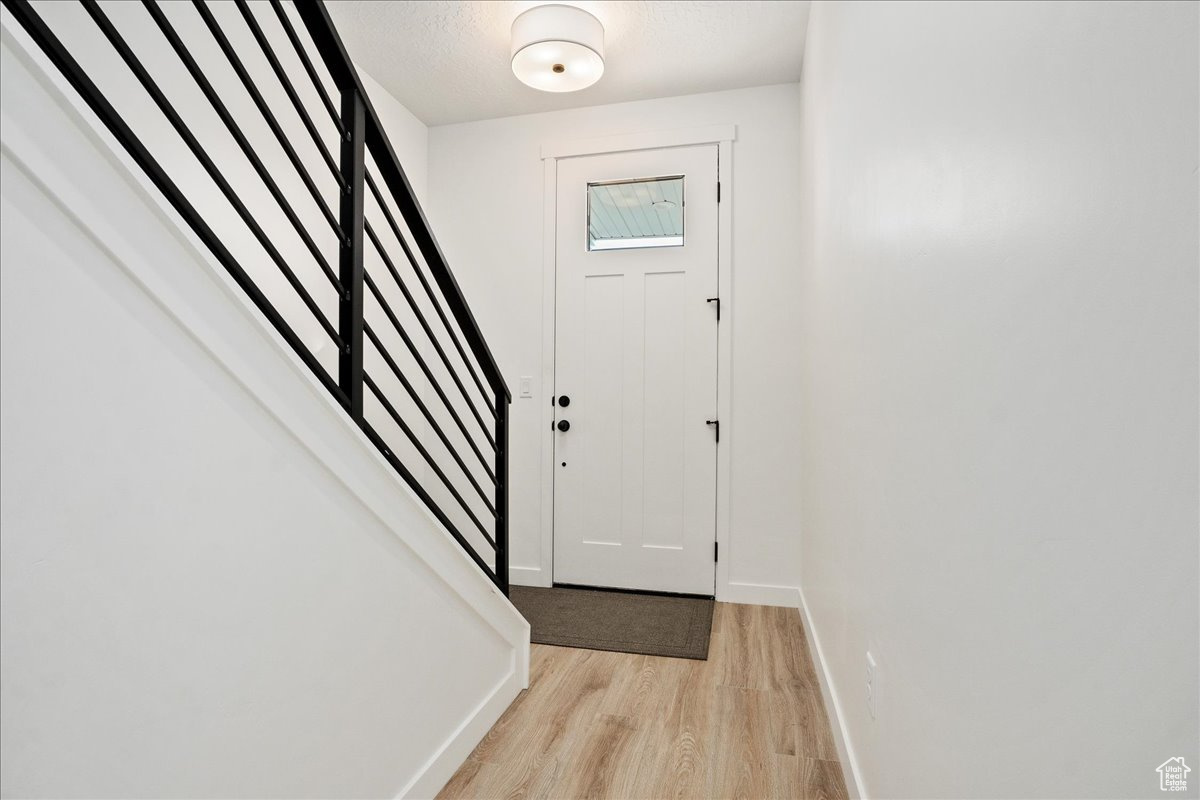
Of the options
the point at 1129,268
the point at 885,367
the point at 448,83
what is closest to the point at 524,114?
the point at 448,83

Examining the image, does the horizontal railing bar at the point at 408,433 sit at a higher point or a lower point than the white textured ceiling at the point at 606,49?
lower

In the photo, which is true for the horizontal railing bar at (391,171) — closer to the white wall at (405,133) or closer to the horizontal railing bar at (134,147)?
the horizontal railing bar at (134,147)

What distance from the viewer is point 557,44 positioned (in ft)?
8.67

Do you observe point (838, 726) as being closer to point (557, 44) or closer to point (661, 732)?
point (661, 732)

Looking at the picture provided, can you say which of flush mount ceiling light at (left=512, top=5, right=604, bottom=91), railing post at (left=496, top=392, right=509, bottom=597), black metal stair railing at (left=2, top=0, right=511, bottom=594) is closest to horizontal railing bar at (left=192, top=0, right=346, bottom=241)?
black metal stair railing at (left=2, top=0, right=511, bottom=594)

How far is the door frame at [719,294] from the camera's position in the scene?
3340 millimetres

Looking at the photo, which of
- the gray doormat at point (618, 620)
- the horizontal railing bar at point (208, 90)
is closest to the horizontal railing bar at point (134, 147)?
the horizontal railing bar at point (208, 90)

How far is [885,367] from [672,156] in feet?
7.91

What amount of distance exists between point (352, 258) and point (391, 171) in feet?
1.12

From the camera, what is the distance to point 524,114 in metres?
3.62

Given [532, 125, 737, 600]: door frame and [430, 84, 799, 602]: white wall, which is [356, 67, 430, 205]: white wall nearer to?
[430, 84, 799, 602]: white wall

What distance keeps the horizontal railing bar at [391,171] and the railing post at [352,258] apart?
1.8 inches

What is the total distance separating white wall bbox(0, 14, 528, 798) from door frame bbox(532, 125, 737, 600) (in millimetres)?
2172

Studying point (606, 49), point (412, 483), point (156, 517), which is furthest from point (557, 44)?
point (156, 517)
